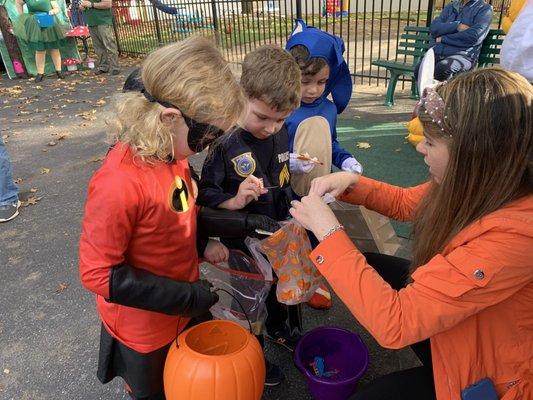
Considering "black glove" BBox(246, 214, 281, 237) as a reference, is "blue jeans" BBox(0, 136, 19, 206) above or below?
below

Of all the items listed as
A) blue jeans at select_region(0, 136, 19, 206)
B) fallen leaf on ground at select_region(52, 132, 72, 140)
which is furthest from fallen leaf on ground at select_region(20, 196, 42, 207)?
fallen leaf on ground at select_region(52, 132, 72, 140)

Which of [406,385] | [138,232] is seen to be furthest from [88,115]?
[406,385]

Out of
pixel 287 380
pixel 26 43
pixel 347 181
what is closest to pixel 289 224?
pixel 347 181

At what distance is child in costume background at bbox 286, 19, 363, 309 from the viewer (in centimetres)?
245

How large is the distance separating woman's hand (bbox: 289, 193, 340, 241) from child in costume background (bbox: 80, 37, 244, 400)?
1.35ft

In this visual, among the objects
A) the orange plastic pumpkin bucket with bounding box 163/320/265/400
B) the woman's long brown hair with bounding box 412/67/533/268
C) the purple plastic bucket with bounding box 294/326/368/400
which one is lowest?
the purple plastic bucket with bounding box 294/326/368/400

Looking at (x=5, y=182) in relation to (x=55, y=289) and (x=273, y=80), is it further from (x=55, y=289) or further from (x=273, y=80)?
(x=273, y=80)

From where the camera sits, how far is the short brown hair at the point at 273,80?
1983mm

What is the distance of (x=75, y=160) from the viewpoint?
5.56m

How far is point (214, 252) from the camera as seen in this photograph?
2.15 m

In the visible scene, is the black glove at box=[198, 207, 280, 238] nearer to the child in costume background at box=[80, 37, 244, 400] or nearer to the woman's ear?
the child in costume background at box=[80, 37, 244, 400]

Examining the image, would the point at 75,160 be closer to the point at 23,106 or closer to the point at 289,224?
the point at 23,106

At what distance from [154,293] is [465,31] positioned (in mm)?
5591

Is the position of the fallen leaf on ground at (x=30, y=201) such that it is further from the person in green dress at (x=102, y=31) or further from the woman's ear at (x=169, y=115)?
the person in green dress at (x=102, y=31)
